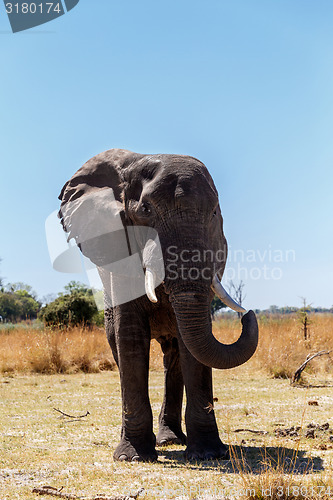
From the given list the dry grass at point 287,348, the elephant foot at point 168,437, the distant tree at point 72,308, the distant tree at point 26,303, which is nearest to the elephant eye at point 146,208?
the elephant foot at point 168,437

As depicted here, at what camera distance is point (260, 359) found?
13.4 metres

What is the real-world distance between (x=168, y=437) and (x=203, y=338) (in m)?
2.28

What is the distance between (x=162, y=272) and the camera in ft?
15.9

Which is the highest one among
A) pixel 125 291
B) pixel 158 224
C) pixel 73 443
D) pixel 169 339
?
pixel 158 224

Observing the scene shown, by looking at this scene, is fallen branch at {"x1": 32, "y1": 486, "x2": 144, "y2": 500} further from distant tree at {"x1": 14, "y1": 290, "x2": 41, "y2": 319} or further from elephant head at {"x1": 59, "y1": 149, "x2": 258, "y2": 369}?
Result: distant tree at {"x1": 14, "y1": 290, "x2": 41, "y2": 319}

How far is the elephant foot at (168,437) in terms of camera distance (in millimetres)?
6418

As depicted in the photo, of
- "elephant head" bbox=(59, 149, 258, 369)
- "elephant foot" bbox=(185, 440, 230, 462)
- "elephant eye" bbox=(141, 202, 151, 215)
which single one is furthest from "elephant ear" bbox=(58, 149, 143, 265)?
"elephant foot" bbox=(185, 440, 230, 462)

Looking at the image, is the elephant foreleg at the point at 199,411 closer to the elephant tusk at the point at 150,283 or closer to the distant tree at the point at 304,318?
the elephant tusk at the point at 150,283

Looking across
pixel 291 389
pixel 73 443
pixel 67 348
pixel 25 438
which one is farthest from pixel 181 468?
pixel 67 348

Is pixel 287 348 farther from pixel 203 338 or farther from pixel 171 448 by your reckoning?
pixel 203 338

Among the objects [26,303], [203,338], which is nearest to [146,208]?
[203,338]

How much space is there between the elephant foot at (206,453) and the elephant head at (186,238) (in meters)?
1.04

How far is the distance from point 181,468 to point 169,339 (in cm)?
195

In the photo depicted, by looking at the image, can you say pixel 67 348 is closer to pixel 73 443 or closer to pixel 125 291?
pixel 73 443
